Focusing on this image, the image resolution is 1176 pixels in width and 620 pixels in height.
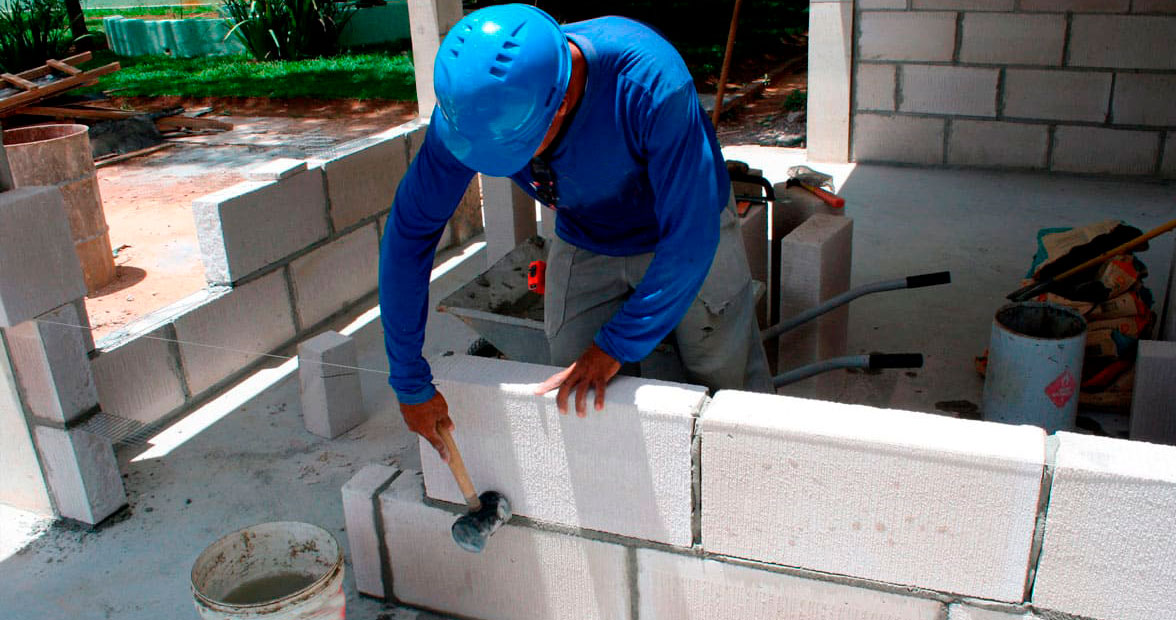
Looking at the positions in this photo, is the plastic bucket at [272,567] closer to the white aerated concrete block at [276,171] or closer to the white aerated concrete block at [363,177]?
the white aerated concrete block at [276,171]

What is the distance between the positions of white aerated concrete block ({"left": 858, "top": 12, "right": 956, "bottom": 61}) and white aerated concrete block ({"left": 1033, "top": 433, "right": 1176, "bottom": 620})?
6.31 meters

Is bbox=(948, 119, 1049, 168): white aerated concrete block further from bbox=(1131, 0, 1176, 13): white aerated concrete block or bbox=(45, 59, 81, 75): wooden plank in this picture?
bbox=(45, 59, 81, 75): wooden plank

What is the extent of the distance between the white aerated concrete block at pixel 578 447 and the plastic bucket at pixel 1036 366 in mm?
1962

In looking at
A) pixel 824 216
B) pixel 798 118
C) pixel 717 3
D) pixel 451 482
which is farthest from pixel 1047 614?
pixel 717 3

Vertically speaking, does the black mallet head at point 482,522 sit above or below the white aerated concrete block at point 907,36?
below

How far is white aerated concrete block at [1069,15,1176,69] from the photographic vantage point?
7258 millimetres

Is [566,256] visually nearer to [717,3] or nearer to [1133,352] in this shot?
[1133,352]

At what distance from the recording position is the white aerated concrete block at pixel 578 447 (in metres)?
2.59

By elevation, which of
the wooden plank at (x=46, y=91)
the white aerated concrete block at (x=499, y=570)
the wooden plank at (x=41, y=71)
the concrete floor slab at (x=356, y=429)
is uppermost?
the wooden plank at (x=41, y=71)

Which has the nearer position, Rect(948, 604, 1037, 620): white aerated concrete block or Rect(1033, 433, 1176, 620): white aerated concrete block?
Rect(1033, 433, 1176, 620): white aerated concrete block

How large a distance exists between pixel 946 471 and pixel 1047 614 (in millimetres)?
482

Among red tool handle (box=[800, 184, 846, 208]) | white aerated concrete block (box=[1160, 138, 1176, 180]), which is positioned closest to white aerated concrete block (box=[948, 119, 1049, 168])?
white aerated concrete block (box=[1160, 138, 1176, 180])

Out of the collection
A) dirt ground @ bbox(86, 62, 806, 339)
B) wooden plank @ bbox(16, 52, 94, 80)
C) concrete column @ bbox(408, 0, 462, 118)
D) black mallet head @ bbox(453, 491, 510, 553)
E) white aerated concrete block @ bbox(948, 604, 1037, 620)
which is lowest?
dirt ground @ bbox(86, 62, 806, 339)

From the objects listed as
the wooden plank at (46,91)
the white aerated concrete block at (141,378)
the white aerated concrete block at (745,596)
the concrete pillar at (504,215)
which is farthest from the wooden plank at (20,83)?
the white aerated concrete block at (745,596)
